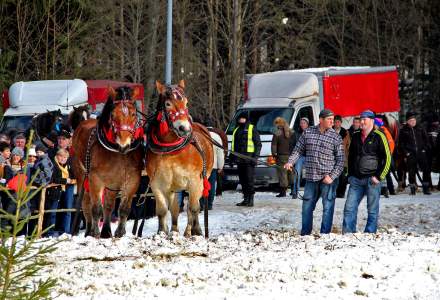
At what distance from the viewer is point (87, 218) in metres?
15.7

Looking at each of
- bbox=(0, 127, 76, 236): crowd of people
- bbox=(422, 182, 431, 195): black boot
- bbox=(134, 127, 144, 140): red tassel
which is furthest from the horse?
bbox=(422, 182, 431, 195): black boot

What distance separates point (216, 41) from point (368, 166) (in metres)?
27.2

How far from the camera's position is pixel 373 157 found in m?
15.6

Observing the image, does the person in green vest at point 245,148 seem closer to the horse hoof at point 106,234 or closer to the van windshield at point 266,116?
the van windshield at point 266,116

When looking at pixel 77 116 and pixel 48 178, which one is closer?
pixel 48 178

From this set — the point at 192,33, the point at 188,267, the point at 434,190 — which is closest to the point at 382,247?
the point at 188,267

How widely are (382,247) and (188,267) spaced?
2407mm

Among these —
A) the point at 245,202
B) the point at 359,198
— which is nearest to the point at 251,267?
the point at 359,198

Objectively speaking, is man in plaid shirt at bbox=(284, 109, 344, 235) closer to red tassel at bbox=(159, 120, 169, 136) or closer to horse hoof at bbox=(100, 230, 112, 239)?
red tassel at bbox=(159, 120, 169, 136)

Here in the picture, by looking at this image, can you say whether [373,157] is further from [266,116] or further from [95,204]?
[266,116]

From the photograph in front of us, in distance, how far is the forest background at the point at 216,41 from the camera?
38.8 m

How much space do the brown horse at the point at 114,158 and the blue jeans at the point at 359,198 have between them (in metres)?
3.02

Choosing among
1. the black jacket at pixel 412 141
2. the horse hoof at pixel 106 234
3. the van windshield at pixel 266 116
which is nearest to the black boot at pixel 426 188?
the black jacket at pixel 412 141

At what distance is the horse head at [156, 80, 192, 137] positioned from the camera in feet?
46.8
